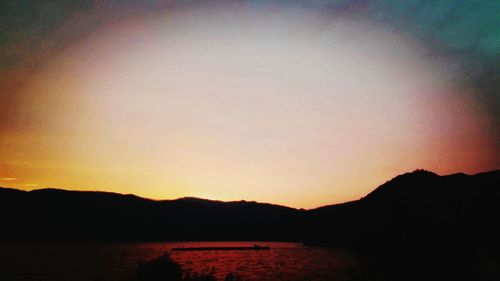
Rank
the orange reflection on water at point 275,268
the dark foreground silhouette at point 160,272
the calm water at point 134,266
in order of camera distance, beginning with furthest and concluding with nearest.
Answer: the orange reflection on water at point 275,268
the calm water at point 134,266
the dark foreground silhouette at point 160,272

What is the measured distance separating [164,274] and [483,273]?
662 inches

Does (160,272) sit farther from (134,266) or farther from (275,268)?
(134,266)

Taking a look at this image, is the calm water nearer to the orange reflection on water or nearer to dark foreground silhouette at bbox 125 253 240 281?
the orange reflection on water

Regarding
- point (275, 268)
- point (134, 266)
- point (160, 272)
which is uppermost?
point (160, 272)

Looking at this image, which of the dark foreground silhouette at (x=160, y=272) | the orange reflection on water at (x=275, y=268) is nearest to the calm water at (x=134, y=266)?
the orange reflection on water at (x=275, y=268)

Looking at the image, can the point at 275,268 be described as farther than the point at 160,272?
Yes

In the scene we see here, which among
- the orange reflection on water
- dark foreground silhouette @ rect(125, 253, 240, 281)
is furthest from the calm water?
dark foreground silhouette @ rect(125, 253, 240, 281)

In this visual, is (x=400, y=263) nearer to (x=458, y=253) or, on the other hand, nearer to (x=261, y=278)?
(x=458, y=253)

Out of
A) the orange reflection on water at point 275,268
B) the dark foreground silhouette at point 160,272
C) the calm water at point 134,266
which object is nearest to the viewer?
the dark foreground silhouette at point 160,272

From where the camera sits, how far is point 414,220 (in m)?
14.0

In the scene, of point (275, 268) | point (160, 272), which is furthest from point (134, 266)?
point (160, 272)

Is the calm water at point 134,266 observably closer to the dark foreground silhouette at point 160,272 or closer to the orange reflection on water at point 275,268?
the orange reflection on water at point 275,268

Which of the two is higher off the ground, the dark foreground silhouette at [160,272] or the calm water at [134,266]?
the dark foreground silhouette at [160,272]

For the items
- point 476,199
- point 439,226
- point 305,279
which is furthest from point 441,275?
point 305,279
